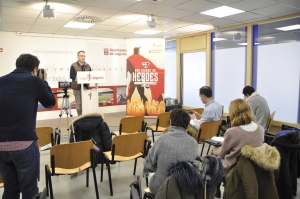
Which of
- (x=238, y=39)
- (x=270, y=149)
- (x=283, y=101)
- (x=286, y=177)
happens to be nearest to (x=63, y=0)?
(x=270, y=149)

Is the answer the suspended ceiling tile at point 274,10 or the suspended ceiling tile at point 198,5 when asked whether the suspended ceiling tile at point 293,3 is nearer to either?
the suspended ceiling tile at point 274,10

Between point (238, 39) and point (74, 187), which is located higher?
point (238, 39)

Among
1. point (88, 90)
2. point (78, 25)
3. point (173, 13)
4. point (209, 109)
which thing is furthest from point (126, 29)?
point (209, 109)

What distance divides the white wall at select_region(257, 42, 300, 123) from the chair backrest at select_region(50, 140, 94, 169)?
500 cm

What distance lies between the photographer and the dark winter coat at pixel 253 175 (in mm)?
1956

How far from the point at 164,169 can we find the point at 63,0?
3.71 metres

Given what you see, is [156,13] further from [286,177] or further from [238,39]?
[286,177]

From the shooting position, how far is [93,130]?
11.4ft

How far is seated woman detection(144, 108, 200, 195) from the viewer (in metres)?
1.81

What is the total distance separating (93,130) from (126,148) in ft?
2.13

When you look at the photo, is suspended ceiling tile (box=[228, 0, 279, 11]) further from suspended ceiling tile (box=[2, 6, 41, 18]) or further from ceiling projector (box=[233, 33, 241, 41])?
suspended ceiling tile (box=[2, 6, 41, 18])

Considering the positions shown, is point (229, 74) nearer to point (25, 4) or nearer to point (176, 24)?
point (176, 24)

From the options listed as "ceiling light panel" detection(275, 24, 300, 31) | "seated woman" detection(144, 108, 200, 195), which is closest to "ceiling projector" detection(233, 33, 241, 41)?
"ceiling light panel" detection(275, 24, 300, 31)

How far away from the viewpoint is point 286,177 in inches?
106
